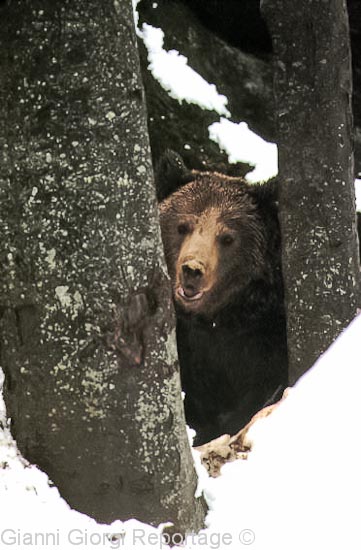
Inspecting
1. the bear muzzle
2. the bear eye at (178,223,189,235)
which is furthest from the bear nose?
the bear eye at (178,223,189,235)

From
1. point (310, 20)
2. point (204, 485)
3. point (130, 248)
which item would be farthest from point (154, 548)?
point (310, 20)

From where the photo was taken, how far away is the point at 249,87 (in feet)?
23.9

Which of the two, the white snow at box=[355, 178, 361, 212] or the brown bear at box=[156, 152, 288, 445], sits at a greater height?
the white snow at box=[355, 178, 361, 212]

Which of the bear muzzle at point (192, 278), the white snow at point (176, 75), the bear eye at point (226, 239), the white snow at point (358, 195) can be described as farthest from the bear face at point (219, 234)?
the white snow at point (358, 195)

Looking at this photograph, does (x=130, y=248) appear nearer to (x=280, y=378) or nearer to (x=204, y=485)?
(x=204, y=485)

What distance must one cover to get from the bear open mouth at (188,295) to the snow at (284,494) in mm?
2414

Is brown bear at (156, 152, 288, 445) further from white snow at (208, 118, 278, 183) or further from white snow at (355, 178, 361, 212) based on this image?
white snow at (355, 178, 361, 212)

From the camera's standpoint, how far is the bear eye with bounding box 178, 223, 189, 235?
5930 mm

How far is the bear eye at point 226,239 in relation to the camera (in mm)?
5957

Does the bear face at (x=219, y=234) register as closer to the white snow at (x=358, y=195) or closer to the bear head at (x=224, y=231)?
the bear head at (x=224, y=231)

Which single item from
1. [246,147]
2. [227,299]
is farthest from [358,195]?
[227,299]

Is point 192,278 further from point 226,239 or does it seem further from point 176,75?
point 176,75

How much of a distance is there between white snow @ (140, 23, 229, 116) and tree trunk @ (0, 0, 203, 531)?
4.27m

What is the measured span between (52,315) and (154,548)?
79 centimetres
